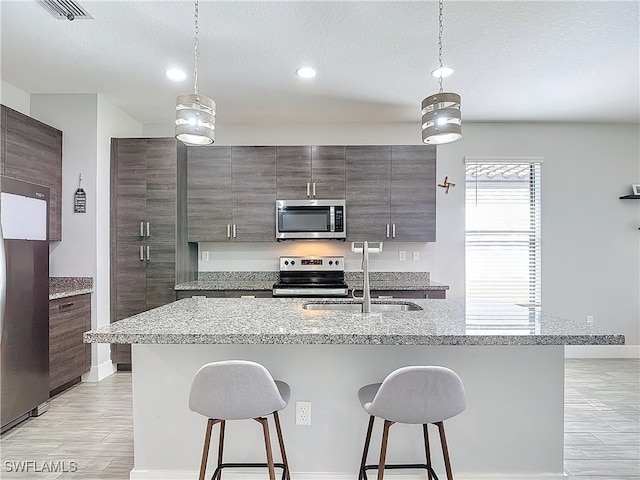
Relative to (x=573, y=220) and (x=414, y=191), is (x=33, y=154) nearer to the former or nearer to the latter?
(x=414, y=191)

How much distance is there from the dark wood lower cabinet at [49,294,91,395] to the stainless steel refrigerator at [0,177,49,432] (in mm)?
280

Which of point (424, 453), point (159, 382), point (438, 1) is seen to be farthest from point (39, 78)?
point (424, 453)

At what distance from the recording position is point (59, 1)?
2275 mm

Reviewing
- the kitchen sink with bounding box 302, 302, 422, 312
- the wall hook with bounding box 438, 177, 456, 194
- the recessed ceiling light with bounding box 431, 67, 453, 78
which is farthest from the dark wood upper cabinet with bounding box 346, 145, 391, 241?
the kitchen sink with bounding box 302, 302, 422, 312

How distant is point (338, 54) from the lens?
2.92 metres

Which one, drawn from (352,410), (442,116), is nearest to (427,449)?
(352,410)

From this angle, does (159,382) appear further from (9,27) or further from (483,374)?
(9,27)

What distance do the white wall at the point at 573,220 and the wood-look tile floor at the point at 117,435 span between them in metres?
1.15

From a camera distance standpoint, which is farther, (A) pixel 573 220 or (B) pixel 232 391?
(A) pixel 573 220

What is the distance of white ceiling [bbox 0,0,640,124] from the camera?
2.40 metres

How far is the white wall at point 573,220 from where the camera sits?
4523mm

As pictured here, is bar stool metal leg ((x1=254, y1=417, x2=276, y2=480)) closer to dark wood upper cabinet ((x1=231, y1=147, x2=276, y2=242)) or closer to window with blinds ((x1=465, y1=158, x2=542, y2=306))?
dark wood upper cabinet ((x1=231, y1=147, x2=276, y2=242))

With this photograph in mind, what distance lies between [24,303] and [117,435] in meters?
1.10

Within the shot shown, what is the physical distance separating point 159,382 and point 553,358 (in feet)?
6.64
